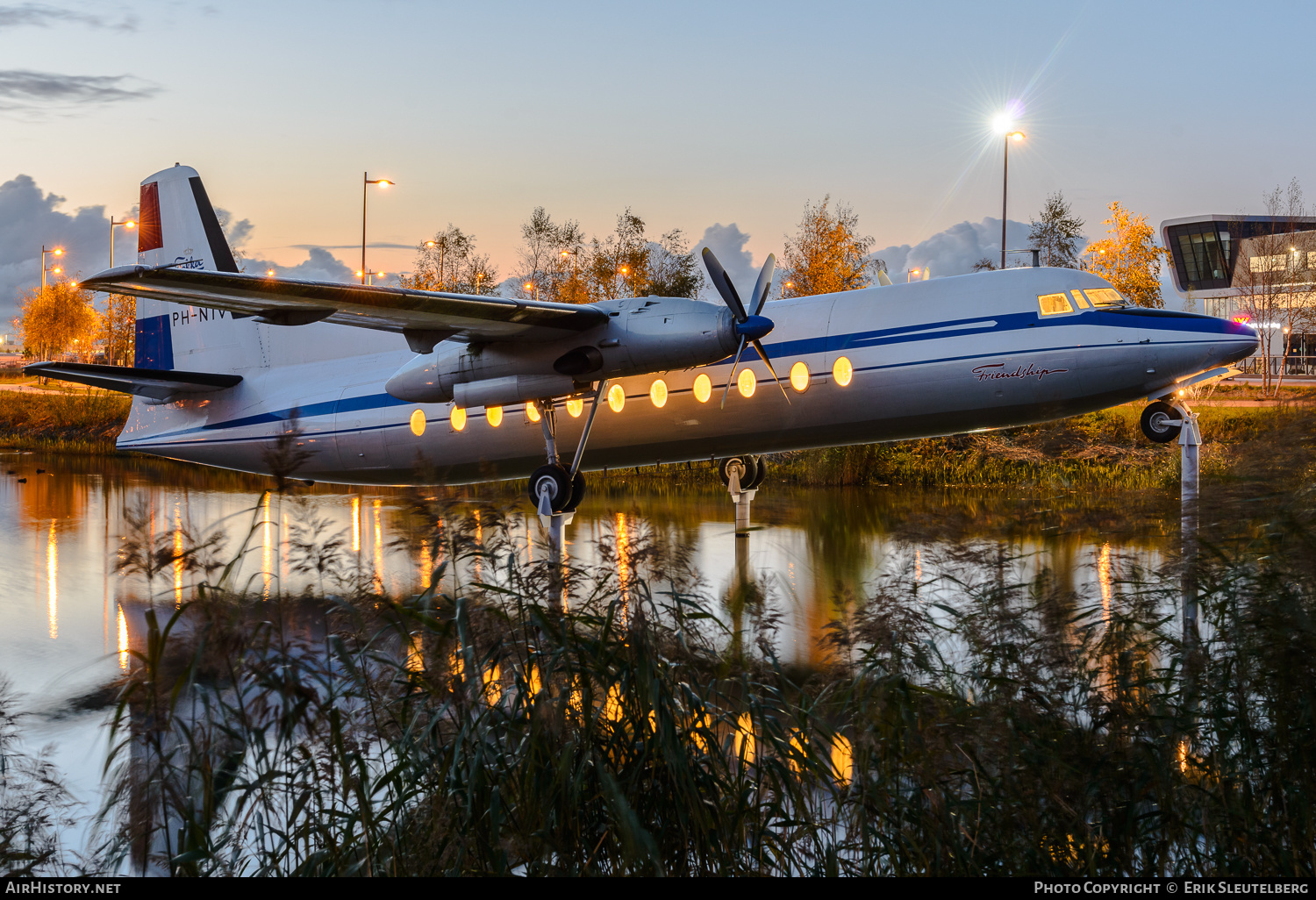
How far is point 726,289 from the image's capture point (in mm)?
12219

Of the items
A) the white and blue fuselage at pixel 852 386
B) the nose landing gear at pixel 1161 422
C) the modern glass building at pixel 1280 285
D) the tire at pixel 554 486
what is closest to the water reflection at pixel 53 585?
the white and blue fuselage at pixel 852 386

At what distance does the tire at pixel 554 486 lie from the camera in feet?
45.7

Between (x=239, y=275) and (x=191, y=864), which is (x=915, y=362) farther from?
(x=191, y=864)

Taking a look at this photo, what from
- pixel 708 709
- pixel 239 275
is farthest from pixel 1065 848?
pixel 239 275

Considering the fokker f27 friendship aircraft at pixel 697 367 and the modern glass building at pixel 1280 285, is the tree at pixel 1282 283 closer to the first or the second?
the modern glass building at pixel 1280 285

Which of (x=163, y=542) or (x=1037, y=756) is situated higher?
(x=163, y=542)

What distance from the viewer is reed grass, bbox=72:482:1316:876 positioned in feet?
13.1

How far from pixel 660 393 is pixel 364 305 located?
14.6 feet

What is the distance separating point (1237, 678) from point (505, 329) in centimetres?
1035

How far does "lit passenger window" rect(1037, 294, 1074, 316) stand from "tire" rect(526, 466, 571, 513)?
7161 mm

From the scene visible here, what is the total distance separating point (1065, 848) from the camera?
407 cm

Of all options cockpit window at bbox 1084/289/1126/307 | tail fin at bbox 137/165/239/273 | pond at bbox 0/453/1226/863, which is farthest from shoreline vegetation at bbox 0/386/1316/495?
tail fin at bbox 137/165/239/273

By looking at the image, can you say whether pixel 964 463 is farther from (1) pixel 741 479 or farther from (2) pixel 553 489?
(2) pixel 553 489

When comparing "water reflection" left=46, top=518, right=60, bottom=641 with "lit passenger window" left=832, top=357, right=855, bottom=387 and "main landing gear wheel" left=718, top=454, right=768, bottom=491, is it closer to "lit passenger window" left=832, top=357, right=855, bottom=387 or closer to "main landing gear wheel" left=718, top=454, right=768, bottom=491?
"lit passenger window" left=832, top=357, right=855, bottom=387
